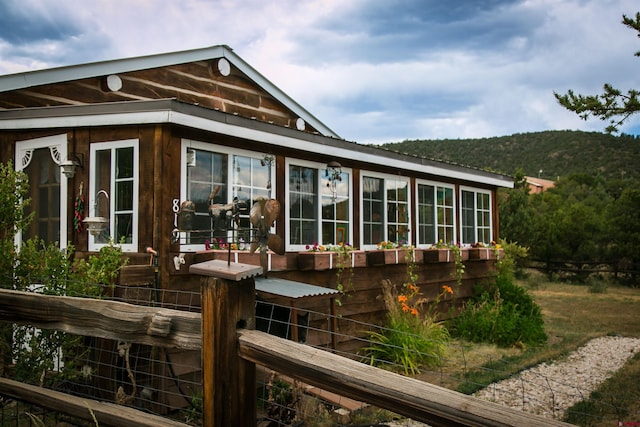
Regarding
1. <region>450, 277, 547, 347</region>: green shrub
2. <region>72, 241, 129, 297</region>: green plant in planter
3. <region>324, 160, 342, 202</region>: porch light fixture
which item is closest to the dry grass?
<region>450, 277, 547, 347</region>: green shrub

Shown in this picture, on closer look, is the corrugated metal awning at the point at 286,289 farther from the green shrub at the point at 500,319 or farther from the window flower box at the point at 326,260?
the green shrub at the point at 500,319

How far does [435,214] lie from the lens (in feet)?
32.2

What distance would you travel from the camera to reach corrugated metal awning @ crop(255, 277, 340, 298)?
5035 mm

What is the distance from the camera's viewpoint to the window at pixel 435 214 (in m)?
9.51

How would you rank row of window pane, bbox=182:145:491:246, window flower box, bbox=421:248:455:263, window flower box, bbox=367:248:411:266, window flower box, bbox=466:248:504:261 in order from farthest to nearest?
window flower box, bbox=466:248:504:261 < window flower box, bbox=421:248:455:263 < window flower box, bbox=367:248:411:266 < row of window pane, bbox=182:145:491:246

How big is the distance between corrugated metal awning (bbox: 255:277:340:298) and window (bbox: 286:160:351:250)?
1304 millimetres

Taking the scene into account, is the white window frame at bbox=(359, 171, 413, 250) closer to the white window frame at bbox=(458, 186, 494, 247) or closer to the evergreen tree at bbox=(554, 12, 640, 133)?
the white window frame at bbox=(458, 186, 494, 247)

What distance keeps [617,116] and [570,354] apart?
12.8ft

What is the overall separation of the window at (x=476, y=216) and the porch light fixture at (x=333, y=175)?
4.06 meters

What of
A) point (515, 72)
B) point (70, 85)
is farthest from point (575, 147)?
point (70, 85)

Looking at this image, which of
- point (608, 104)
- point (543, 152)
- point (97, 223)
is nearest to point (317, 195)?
point (97, 223)

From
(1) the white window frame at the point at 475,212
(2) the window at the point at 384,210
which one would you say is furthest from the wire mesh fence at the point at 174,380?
(1) the white window frame at the point at 475,212

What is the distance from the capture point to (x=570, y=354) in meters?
8.22

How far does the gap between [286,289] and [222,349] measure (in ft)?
10.8
